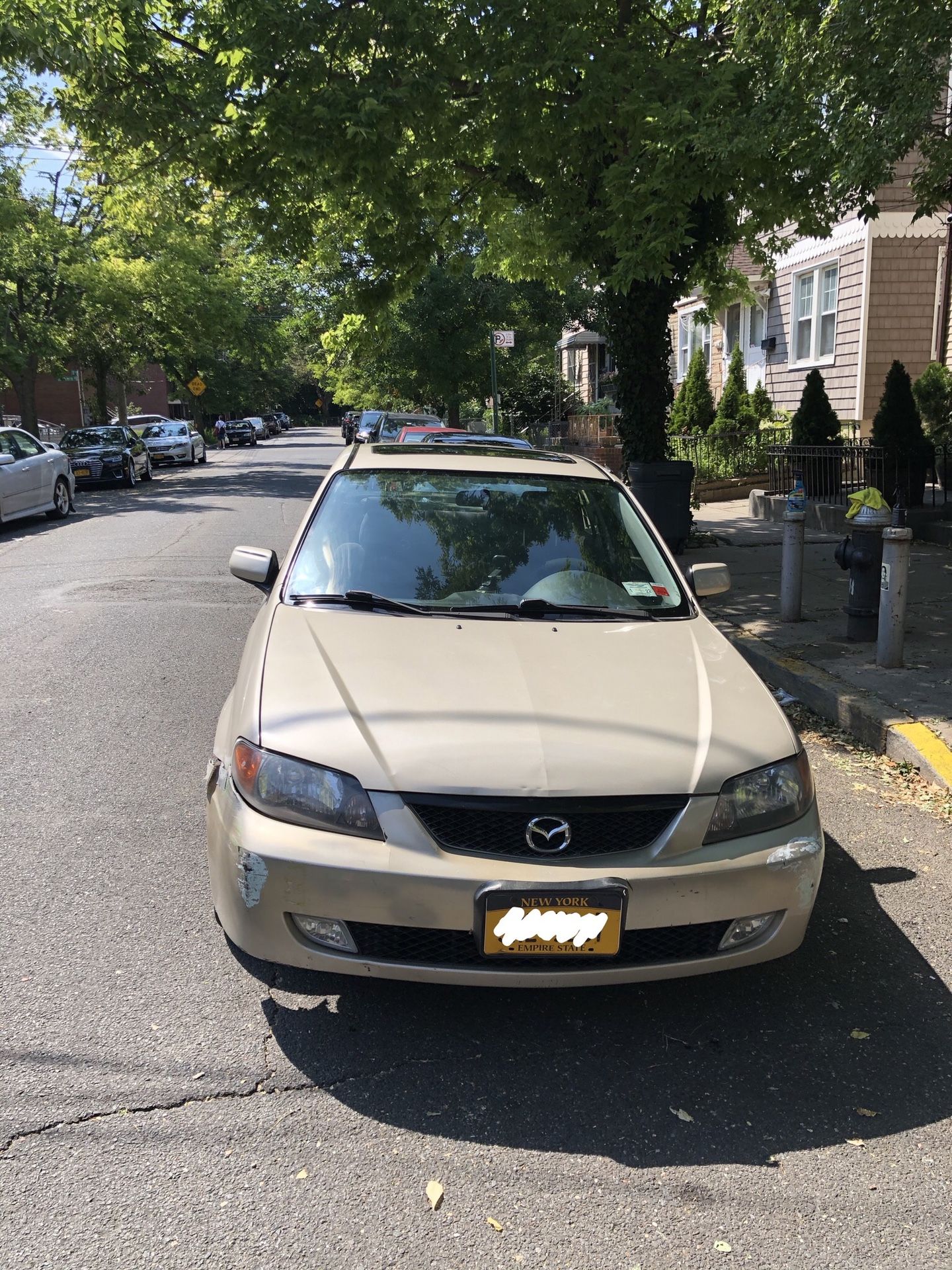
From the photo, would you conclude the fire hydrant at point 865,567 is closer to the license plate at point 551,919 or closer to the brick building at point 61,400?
the license plate at point 551,919

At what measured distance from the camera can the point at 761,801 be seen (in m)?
3.09

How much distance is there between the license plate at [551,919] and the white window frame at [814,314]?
1935 cm

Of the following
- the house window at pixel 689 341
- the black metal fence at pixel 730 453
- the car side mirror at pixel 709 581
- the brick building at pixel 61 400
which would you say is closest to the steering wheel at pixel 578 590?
the car side mirror at pixel 709 581

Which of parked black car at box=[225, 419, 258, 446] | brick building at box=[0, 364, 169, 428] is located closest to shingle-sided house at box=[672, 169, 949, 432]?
brick building at box=[0, 364, 169, 428]

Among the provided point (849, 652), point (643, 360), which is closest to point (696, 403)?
point (643, 360)

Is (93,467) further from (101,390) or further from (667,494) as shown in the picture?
(667,494)

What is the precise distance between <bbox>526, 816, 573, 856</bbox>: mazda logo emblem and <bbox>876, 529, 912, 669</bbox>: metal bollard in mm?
4367

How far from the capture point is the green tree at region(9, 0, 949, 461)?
7707mm

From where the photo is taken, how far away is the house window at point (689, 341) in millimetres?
27000

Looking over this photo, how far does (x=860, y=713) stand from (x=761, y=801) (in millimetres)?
3186

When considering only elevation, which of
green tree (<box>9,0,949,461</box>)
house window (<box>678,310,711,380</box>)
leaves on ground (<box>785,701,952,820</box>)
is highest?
green tree (<box>9,0,949,461</box>)

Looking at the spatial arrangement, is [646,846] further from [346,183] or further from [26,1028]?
[346,183]

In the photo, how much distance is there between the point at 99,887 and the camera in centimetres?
403

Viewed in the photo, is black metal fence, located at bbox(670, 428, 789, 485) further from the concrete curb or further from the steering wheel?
the steering wheel
